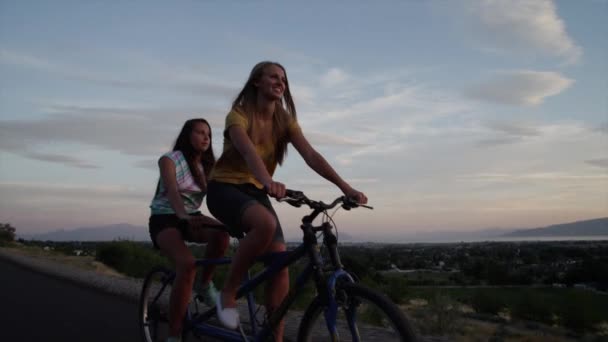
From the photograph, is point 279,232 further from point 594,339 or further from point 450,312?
point 594,339

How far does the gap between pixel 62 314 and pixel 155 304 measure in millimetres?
2829

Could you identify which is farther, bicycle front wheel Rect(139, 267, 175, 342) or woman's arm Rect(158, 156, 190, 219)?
bicycle front wheel Rect(139, 267, 175, 342)

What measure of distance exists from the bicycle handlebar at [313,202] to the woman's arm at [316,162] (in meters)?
0.15

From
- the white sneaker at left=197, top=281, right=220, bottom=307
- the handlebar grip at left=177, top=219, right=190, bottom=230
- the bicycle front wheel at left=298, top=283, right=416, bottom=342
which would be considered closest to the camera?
the bicycle front wheel at left=298, top=283, right=416, bottom=342

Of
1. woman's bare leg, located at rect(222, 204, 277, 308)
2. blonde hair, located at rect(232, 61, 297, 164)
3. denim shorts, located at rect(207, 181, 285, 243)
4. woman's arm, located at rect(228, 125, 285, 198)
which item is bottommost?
woman's bare leg, located at rect(222, 204, 277, 308)

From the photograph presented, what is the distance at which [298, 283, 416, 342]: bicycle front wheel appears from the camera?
2828 millimetres

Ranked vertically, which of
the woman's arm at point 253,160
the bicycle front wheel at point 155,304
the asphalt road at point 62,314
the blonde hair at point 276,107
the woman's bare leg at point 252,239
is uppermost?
the blonde hair at point 276,107

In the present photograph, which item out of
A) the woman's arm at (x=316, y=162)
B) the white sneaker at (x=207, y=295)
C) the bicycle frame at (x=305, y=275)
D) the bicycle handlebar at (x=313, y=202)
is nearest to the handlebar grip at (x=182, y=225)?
the white sneaker at (x=207, y=295)

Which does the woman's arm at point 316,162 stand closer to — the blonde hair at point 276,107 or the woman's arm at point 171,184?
the blonde hair at point 276,107

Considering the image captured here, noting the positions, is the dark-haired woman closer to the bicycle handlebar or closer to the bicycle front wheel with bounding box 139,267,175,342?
the bicycle front wheel with bounding box 139,267,175,342

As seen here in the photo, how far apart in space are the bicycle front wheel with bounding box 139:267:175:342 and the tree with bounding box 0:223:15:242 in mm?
46166

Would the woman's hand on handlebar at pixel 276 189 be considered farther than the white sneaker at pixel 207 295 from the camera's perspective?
No

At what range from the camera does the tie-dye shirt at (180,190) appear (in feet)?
14.7

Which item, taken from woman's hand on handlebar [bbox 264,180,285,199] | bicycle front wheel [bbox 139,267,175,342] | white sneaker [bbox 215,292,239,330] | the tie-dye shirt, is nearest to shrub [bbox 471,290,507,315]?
bicycle front wheel [bbox 139,267,175,342]
